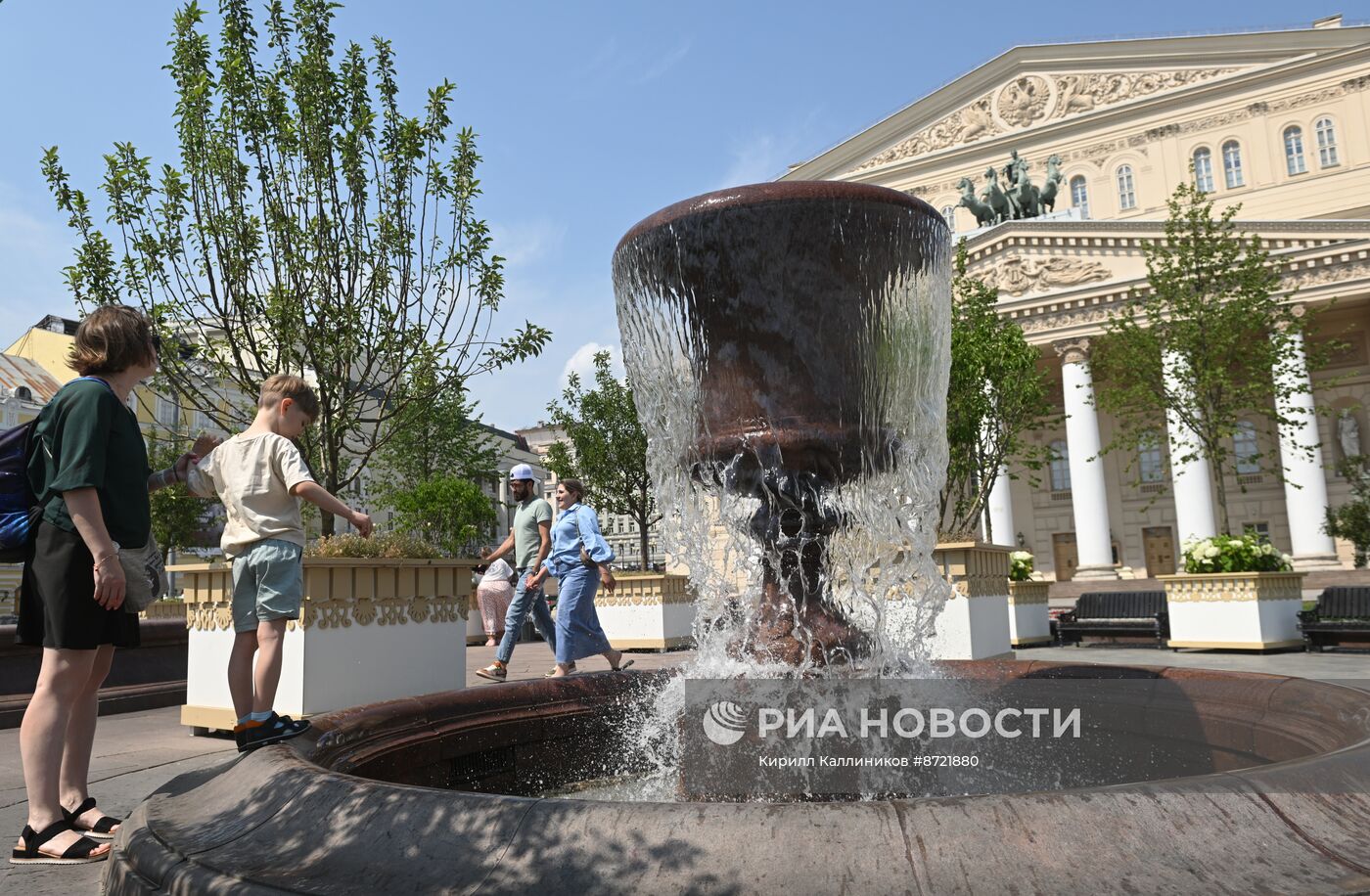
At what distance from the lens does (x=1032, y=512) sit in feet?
143

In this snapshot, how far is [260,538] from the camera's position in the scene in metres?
3.46

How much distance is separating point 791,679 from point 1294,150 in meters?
52.4

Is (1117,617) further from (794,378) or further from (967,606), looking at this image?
(794,378)

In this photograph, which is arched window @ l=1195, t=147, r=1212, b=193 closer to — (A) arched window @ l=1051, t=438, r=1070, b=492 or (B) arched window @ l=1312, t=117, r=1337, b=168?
(B) arched window @ l=1312, t=117, r=1337, b=168

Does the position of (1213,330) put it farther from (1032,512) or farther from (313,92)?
(1032,512)

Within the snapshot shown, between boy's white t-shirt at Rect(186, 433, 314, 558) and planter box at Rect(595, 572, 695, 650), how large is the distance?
1235cm

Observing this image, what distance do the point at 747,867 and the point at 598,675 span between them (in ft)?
8.94

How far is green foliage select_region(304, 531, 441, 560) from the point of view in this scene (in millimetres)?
5984

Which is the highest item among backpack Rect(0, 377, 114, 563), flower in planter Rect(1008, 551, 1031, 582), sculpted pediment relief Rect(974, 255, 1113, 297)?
sculpted pediment relief Rect(974, 255, 1113, 297)

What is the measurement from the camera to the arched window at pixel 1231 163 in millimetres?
46031

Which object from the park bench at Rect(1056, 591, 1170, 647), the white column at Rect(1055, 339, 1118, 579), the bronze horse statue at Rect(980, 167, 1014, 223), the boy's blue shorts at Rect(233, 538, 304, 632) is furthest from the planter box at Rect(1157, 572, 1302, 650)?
the bronze horse statue at Rect(980, 167, 1014, 223)

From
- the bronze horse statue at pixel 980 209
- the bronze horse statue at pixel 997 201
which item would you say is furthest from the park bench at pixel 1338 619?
the bronze horse statue at pixel 980 209

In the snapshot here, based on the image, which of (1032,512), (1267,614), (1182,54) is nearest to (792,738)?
(1267,614)

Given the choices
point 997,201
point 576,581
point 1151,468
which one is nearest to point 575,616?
point 576,581
